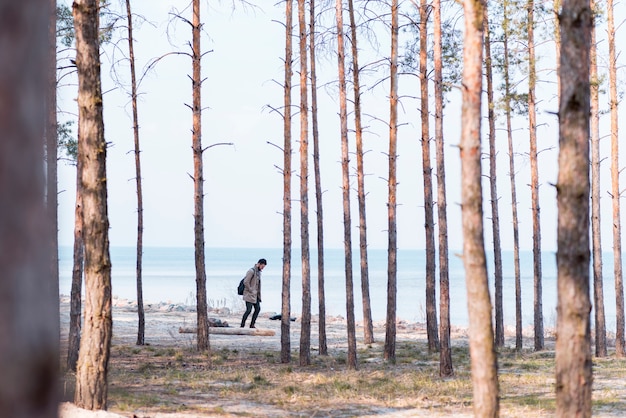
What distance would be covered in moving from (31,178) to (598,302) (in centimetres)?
1997

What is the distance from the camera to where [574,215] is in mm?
7188

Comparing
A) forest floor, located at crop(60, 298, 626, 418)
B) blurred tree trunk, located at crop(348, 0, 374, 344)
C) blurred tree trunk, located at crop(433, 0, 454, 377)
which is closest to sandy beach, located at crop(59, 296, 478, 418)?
forest floor, located at crop(60, 298, 626, 418)

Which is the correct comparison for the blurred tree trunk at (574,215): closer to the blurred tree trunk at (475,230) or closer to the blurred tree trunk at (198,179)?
the blurred tree trunk at (475,230)

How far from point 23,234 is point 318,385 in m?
12.5

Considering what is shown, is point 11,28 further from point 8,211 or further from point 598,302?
point 598,302

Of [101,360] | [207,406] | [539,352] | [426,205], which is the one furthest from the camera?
[539,352]

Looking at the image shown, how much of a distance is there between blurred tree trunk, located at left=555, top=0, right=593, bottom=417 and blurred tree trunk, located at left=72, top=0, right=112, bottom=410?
15.3ft

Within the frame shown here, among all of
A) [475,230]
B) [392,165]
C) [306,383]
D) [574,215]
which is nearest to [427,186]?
[392,165]

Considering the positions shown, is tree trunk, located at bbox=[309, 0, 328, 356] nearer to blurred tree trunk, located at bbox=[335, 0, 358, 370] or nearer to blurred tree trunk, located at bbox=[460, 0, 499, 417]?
blurred tree trunk, located at bbox=[335, 0, 358, 370]

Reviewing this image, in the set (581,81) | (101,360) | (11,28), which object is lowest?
(101,360)

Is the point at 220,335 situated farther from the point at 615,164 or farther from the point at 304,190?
the point at 615,164

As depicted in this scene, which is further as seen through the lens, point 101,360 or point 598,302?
point 598,302

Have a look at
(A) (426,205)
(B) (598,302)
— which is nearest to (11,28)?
(A) (426,205)

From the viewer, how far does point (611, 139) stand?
20812 mm
